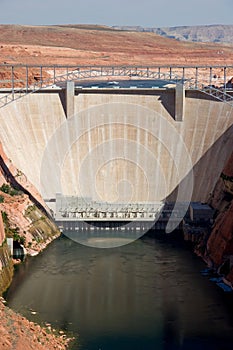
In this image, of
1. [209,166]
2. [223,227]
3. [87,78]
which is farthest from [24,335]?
[87,78]

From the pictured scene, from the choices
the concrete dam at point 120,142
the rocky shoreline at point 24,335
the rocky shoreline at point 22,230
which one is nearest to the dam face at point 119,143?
the concrete dam at point 120,142

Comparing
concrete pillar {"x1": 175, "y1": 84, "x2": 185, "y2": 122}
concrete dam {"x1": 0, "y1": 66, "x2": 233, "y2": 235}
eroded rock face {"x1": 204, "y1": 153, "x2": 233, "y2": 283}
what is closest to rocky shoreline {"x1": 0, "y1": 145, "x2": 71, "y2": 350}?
concrete dam {"x1": 0, "y1": 66, "x2": 233, "y2": 235}

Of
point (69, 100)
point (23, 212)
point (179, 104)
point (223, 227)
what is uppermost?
point (69, 100)

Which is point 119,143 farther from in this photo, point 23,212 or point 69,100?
point 23,212

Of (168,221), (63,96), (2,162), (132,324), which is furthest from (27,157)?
(132,324)

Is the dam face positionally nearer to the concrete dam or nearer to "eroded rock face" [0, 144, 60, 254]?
the concrete dam

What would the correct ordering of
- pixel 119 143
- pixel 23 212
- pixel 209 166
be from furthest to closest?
pixel 119 143
pixel 209 166
pixel 23 212
